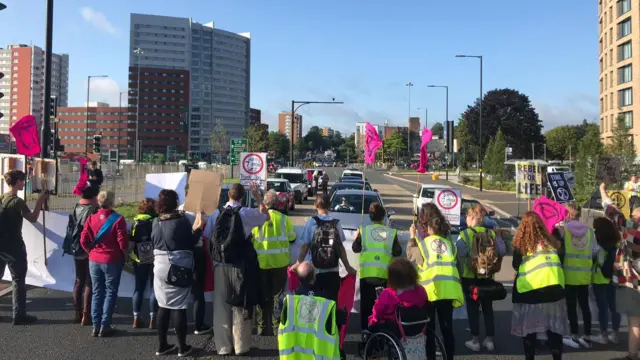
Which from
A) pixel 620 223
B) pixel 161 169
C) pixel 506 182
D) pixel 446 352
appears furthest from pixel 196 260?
pixel 506 182

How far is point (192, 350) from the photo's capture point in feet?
20.1

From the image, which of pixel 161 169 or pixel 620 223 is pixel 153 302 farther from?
pixel 161 169

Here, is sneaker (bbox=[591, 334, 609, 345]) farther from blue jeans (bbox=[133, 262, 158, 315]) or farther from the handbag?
blue jeans (bbox=[133, 262, 158, 315])

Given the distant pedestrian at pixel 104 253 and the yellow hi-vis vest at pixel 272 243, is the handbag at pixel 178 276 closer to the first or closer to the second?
the yellow hi-vis vest at pixel 272 243

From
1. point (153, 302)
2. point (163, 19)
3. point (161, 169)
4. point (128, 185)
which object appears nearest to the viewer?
point (153, 302)

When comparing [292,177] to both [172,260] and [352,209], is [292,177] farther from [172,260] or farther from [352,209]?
[172,260]

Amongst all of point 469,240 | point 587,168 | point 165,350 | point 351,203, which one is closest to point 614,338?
point 469,240

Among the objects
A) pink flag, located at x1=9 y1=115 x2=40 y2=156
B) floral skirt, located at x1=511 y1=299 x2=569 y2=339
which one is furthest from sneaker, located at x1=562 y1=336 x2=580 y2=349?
pink flag, located at x1=9 y1=115 x2=40 y2=156

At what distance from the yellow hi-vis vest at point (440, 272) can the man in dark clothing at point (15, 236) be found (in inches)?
196

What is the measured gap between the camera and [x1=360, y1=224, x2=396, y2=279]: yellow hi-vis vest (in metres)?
5.85

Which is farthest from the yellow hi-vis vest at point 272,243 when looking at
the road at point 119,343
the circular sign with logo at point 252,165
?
the circular sign with logo at point 252,165

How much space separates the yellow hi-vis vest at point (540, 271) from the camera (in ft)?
17.0

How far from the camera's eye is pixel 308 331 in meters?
4.35

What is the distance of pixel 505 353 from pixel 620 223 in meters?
2.16
